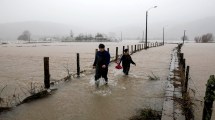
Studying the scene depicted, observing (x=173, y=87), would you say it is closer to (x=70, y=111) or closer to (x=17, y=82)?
(x=70, y=111)

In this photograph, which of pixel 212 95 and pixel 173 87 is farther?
pixel 173 87

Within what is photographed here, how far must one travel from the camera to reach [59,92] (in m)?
7.75

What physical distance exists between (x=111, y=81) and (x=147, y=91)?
200 centimetres

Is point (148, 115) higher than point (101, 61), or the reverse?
point (101, 61)

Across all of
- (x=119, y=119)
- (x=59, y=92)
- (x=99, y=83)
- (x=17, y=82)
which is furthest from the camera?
(x=17, y=82)

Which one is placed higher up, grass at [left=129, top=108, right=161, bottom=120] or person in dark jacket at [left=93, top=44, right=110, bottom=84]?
person in dark jacket at [left=93, top=44, right=110, bottom=84]

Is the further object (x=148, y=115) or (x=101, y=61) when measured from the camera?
(x=101, y=61)

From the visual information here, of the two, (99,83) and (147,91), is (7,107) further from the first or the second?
(147,91)

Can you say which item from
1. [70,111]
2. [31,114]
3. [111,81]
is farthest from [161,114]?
[111,81]

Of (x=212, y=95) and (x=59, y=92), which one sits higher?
(x=212, y=95)

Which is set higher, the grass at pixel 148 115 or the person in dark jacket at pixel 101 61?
the person in dark jacket at pixel 101 61

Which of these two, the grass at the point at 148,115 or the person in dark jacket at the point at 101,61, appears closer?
the grass at the point at 148,115

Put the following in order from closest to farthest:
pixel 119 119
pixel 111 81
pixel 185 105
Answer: pixel 119 119
pixel 185 105
pixel 111 81

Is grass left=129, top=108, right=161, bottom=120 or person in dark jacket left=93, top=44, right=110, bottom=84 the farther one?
person in dark jacket left=93, top=44, right=110, bottom=84
